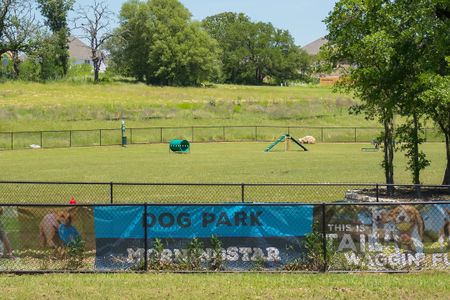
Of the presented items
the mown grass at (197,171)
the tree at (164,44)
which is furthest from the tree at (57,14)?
the mown grass at (197,171)

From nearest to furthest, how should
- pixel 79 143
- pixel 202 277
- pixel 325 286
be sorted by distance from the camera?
pixel 325 286 < pixel 202 277 < pixel 79 143

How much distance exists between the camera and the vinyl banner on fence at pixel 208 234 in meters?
11.8

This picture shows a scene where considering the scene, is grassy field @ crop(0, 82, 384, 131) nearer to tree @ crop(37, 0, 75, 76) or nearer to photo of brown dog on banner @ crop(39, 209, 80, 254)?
tree @ crop(37, 0, 75, 76)

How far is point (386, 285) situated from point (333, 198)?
12403 millimetres

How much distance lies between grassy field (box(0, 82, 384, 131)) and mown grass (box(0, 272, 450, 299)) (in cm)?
5209

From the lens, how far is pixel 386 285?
1034cm

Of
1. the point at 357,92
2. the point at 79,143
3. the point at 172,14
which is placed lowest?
the point at 79,143

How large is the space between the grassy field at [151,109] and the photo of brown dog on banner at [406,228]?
174ft

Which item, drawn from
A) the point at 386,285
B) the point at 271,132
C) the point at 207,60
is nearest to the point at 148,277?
the point at 386,285

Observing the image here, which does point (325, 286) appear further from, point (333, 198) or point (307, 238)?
point (333, 198)

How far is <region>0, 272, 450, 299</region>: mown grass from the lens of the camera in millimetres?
9789

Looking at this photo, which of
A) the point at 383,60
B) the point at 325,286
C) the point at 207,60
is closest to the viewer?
the point at 325,286

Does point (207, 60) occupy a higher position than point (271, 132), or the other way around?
point (207, 60)

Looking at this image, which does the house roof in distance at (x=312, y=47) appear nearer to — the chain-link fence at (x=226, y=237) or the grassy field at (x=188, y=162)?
the grassy field at (x=188, y=162)
